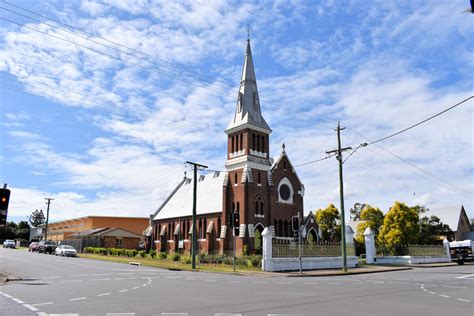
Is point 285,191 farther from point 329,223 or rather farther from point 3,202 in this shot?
point 3,202

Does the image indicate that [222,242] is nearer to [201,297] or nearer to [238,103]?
[238,103]

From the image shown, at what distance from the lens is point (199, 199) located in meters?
58.4

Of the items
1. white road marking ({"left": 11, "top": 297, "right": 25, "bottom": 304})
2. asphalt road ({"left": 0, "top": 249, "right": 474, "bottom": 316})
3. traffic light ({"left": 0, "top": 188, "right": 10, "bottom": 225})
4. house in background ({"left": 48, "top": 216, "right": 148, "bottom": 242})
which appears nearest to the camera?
asphalt road ({"left": 0, "top": 249, "right": 474, "bottom": 316})

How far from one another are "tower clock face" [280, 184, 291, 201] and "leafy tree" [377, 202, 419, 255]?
1383 cm

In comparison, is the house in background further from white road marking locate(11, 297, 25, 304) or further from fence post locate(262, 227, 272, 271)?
white road marking locate(11, 297, 25, 304)

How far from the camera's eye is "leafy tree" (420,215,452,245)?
2638 inches

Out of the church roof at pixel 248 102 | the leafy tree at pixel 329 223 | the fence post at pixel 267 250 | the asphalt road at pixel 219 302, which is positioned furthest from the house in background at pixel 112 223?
the asphalt road at pixel 219 302

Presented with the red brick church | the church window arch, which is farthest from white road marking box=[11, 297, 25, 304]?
the church window arch

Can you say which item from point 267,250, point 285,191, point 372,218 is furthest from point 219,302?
point 372,218

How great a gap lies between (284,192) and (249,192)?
679cm

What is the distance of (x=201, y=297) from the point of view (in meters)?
13.5

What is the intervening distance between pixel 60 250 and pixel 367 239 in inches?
1408

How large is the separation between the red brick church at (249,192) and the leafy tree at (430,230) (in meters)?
22.0

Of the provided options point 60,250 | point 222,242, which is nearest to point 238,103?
point 222,242
